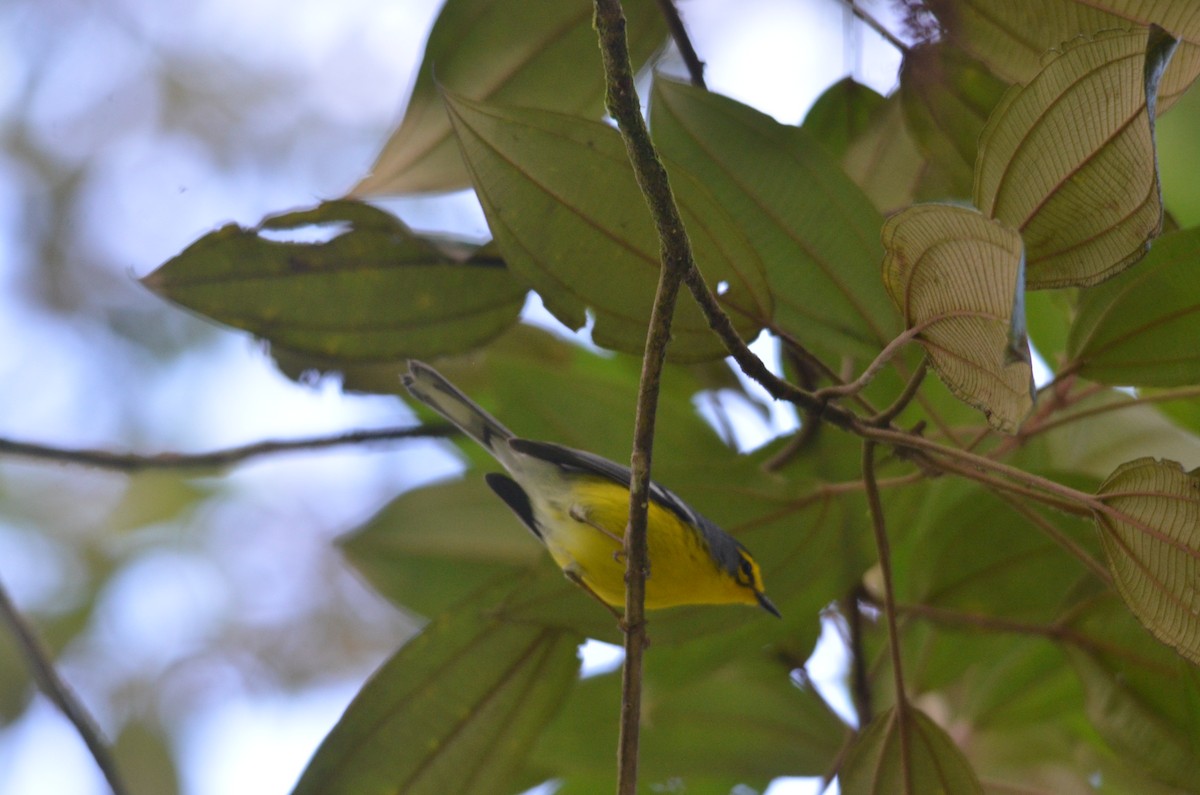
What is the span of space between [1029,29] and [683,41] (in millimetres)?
463

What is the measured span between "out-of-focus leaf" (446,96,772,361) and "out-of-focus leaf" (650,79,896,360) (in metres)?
0.07

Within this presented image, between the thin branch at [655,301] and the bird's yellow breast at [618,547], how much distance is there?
1.24ft

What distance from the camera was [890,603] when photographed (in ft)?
4.06

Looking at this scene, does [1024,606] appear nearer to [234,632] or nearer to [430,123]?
[430,123]

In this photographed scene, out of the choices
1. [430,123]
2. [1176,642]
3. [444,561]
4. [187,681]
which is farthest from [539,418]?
[187,681]

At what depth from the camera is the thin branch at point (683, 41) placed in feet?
4.77

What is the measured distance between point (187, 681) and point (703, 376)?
298cm

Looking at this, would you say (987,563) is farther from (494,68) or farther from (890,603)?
(494,68)

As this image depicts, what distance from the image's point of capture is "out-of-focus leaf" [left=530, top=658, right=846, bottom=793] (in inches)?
64.4

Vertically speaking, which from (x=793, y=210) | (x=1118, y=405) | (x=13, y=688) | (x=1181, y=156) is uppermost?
(x=1181, y=156)

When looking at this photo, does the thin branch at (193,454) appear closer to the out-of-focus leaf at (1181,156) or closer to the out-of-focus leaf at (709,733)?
the out-of-focus leaf at (709,733)

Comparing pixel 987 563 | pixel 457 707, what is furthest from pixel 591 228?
pixel 987 563

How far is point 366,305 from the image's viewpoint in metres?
1.40

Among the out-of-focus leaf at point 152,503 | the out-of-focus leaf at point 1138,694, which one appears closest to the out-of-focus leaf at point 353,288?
the out-of-focus leaf at point 1138,694
